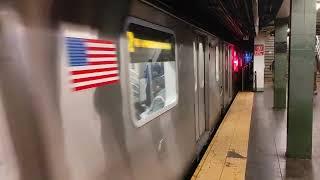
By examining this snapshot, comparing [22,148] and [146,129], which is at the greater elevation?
[22,148]

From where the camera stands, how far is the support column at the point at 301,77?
5.02 meters

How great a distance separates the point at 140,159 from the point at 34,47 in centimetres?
147

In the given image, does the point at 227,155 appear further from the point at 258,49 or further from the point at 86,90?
the point at 258,49

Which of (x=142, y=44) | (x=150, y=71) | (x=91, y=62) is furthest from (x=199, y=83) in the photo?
(x=91, y=62)

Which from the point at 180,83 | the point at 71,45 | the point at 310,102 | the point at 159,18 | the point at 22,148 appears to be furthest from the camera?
the point at 310,102

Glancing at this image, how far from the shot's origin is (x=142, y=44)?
9.09ft

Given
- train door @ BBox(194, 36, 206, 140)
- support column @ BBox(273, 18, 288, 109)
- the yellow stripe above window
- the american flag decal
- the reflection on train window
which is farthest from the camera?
support column @ BBox(273, 18, 288, 109)

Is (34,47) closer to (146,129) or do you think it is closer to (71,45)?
(71,45)

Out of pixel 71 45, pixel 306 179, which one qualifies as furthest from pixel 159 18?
pixel 306 179

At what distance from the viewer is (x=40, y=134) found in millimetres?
1444

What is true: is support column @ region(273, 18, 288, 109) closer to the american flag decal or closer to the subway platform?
the subway platform

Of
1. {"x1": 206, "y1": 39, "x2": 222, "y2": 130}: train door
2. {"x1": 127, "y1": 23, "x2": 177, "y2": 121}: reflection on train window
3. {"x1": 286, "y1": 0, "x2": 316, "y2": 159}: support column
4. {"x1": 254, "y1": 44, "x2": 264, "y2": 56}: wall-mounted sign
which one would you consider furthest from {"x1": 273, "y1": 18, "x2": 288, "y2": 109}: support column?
{"x1": 127, "y1": 23, "x2": 177, "y2": 121}: reflection on train window

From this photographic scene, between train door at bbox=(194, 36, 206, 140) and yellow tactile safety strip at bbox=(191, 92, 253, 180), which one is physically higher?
train door at bbox=(194, 36, 206, 140)

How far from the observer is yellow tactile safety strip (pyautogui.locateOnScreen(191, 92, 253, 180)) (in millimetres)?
3986
